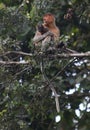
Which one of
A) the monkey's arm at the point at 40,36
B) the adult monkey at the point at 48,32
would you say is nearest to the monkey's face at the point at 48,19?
the adult monkey at the point at 48,32

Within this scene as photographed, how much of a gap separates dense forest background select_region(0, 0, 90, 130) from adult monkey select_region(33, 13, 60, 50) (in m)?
0.13

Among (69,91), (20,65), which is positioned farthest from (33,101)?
(69,91)

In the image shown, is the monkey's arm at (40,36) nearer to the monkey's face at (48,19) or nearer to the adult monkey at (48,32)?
the adult monkey at (48,32)

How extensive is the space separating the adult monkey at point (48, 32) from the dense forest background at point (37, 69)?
0.43 ft

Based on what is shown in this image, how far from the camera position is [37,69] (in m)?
6.72

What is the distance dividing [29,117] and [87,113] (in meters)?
1.77

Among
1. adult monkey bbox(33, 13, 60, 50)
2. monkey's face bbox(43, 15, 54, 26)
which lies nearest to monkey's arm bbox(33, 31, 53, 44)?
adult monkey bbox(33, 13, 60, 50)

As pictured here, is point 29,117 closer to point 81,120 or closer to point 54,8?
point 54,8

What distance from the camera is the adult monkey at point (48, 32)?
20.6 ft

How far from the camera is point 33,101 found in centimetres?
619

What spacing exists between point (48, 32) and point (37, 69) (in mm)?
528

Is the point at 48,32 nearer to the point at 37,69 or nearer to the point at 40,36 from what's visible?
the point at 40,36

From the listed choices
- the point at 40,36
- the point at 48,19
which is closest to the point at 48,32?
the point at 40,36

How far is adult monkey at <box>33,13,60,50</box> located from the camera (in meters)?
6.29
